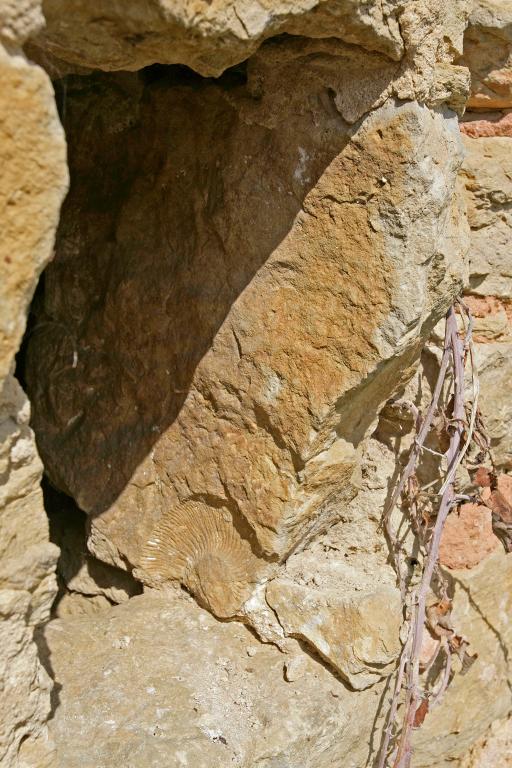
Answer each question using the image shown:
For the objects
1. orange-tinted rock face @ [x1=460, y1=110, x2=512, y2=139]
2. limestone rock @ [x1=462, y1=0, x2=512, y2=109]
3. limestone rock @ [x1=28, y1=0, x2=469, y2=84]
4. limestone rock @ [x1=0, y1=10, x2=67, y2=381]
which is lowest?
limestone rock @ [x1=0, y1=10, x2=67, y2=381]

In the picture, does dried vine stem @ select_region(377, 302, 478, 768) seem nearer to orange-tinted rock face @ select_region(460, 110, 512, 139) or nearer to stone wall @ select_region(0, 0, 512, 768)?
stone wall @ select_region(0, 0, 512, 768)

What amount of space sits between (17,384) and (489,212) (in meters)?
1.28

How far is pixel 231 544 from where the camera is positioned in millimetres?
1624

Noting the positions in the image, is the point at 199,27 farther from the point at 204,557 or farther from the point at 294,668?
the point at 294,668

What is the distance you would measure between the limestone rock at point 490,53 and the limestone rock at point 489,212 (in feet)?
0.31

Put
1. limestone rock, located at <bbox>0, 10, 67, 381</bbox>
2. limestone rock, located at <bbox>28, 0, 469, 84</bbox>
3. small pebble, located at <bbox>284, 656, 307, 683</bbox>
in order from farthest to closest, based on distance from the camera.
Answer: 1. small pebble, located at <bbox>284, 656, 307, 683</bbox>
2. limestone rock, located at <bbox>28, 0, 469, 84</bbox>
3. limestone rock, located at <bbox>0, 10, 67, 381</bbox>

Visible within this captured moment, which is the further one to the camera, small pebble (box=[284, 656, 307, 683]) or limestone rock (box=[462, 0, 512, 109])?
limestone rock (box=[462, 0, 512, 109])

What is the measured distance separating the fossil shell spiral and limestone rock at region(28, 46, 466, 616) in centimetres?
3

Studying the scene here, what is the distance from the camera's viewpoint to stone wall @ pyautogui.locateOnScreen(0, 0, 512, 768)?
133cm

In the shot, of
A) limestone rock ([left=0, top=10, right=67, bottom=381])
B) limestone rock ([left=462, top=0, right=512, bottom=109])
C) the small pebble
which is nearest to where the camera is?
limestone rock ([left=0, top=10, right=67, bottom=381])

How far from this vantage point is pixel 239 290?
5.07 ft

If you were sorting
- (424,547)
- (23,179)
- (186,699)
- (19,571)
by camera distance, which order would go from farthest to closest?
1. (424,547)
2. (186,699)
3. (19,571)
4. (23,179)

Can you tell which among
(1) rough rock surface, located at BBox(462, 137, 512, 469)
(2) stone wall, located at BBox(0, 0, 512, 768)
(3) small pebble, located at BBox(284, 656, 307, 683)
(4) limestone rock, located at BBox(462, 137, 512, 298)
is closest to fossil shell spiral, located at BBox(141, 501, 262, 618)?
(2) stone wall, located at BBox(0, 0, 512, 768)

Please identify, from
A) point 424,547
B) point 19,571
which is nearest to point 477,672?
point 424,547
